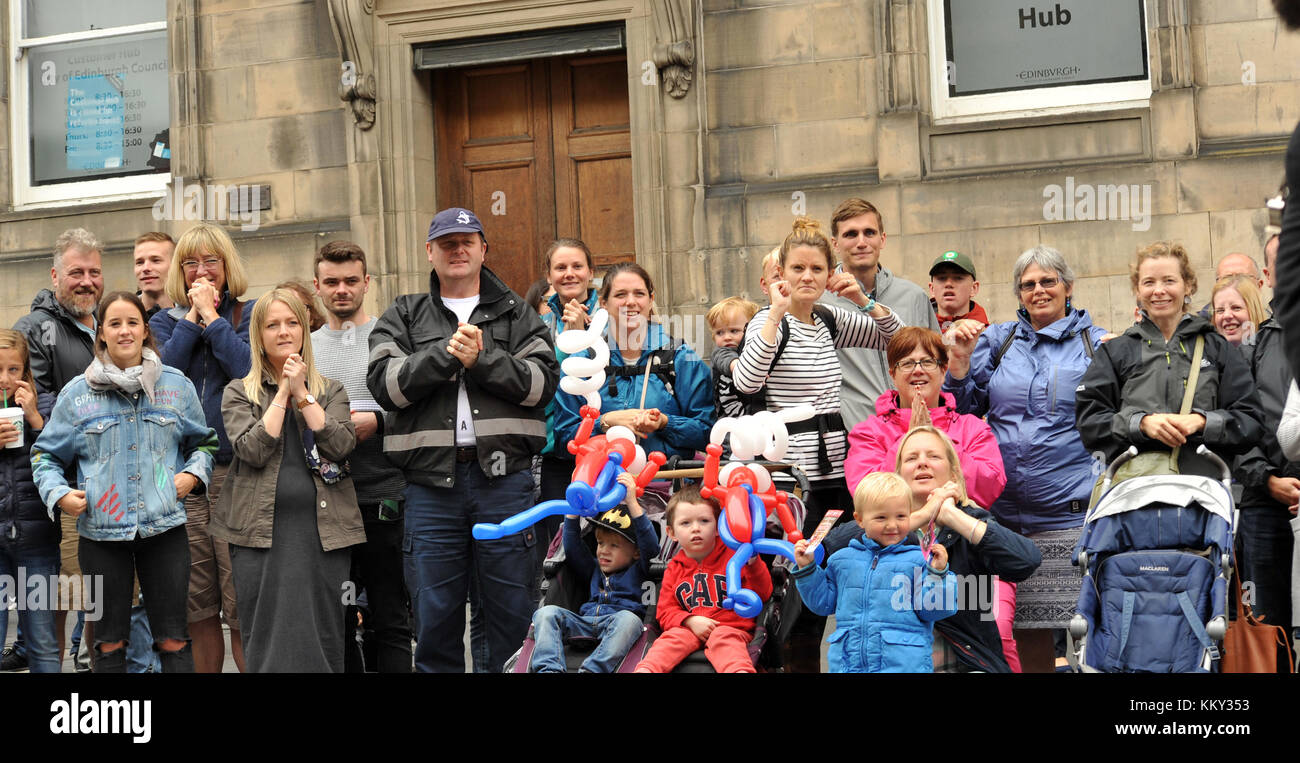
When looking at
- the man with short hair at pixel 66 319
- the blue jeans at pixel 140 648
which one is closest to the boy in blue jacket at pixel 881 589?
the blue jeans at pixel 140 648

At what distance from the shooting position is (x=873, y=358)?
7.55 meters

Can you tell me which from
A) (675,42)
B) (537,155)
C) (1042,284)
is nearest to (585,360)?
(1042,284)

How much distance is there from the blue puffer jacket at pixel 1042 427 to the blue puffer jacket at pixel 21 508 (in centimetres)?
493

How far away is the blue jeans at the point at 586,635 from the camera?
19.7ft

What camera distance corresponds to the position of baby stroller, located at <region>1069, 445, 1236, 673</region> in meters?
5.80

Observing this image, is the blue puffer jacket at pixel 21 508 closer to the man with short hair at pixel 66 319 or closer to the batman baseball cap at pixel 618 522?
the man with short hair at pixel 66 319

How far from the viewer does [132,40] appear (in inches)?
535

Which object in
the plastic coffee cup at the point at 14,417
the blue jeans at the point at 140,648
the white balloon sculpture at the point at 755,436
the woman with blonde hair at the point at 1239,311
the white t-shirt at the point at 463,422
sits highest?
the woman with blonde hair at the point at 1239,311

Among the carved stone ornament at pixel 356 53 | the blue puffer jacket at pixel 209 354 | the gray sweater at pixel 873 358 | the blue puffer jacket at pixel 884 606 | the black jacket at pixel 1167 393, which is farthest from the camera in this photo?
the carved stone ornament at pixel 356 53

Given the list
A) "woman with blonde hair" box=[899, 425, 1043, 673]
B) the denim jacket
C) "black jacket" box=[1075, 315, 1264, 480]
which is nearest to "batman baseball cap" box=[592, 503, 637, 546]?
"woman with blonde hair" box=[899, 425, 1043, 673]

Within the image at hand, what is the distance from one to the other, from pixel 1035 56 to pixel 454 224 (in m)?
6.10

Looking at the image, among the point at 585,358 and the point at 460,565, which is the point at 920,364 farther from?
the point at 460,565

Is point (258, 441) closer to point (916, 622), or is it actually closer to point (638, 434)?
point (638, 434)
